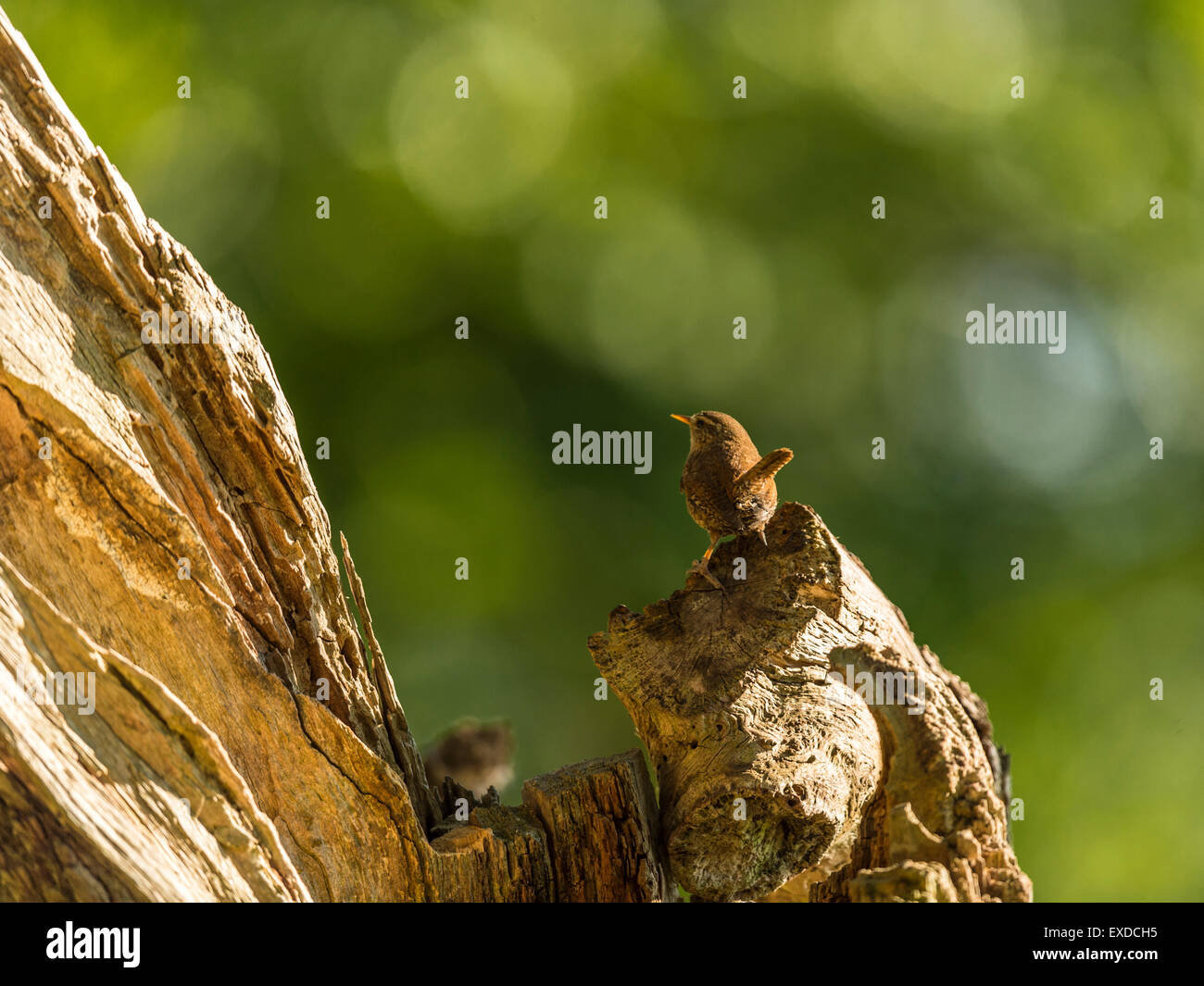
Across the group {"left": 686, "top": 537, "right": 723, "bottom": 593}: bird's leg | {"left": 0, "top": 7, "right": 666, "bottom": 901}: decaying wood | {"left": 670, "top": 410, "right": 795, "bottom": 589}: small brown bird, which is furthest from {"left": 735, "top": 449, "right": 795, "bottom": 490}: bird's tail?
{"left": 0, "top": 7, "right": 666, "bottom": 901}: decaying wood

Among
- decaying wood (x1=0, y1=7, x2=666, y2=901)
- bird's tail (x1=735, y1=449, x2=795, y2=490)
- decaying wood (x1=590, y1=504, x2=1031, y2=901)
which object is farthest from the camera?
bird's tail (x1=735, y1=449, x2=795, y2=490)

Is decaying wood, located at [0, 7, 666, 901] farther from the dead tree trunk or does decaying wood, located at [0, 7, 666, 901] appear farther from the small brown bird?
the small brown bird

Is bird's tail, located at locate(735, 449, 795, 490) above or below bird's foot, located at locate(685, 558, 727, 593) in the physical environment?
above

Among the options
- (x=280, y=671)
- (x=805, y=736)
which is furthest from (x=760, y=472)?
(x=280, y=671)

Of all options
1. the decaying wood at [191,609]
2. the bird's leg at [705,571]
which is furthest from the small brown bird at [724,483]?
the decaying wood at [191,609]

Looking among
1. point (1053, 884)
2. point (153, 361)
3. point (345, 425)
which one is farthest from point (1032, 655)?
point (153, 361)
